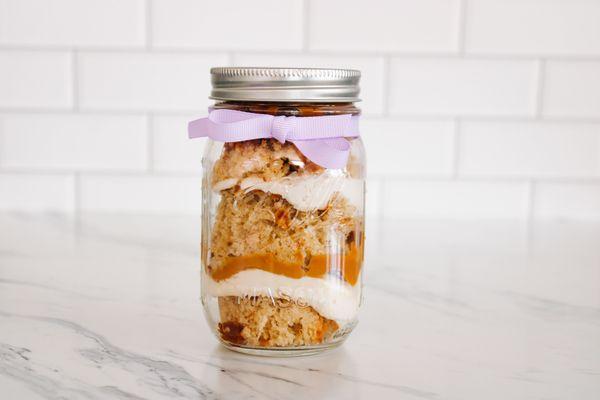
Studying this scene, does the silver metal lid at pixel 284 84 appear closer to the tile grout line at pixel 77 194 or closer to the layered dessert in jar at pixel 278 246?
the layered dessert in jar at pixel 278 246

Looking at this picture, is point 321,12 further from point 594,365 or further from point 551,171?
point 594,365

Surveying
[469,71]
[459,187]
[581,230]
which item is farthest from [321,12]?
[581,230]

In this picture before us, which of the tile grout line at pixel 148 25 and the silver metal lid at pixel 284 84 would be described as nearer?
the silver metal lid at pixel 284 84

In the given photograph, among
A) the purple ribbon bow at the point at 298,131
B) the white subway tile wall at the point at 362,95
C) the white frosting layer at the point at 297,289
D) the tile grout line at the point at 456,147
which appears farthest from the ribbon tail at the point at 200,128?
the tile grout line at the point at 456,147

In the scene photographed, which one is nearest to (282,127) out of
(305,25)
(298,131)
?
(298,131)

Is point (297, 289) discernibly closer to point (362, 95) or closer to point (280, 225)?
point (280, 225)

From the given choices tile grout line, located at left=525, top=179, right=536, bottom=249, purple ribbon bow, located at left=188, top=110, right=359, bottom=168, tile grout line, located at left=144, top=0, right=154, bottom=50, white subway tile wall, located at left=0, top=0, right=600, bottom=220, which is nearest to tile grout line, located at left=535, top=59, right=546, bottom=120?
white subway tile wall, located at left=0, top=0, right=600, bottom=220

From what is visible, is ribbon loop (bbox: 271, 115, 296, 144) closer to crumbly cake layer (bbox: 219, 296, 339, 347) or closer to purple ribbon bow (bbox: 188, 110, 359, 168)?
purple ribbon bow (bbox: 188, 110, 359, 168)
